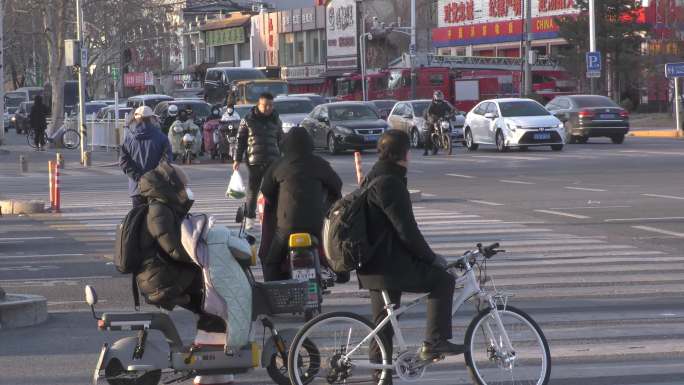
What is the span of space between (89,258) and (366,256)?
8.52m

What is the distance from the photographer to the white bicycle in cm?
772

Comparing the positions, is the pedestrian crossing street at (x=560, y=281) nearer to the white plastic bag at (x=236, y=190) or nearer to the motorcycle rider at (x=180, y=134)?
the white plastic bag at (x=236, y=190)

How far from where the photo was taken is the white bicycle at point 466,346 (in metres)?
7.72

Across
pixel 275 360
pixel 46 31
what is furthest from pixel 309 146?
pixel 46 31

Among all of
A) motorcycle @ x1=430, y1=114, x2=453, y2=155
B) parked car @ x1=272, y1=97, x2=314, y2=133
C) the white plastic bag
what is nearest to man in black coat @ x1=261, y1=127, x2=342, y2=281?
the white plastic bag

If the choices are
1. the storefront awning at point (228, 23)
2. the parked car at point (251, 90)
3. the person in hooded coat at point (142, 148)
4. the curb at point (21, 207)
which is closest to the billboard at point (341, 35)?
the storefront awning at point (228, 23)

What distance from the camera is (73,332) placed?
10.7 metres

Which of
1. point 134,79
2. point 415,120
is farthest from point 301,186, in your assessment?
point 134,79

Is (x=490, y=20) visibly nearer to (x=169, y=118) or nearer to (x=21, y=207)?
(x=169, y=118)

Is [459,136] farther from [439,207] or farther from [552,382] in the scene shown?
[552,382]

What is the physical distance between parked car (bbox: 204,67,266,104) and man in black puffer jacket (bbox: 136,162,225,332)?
4670 centimetres

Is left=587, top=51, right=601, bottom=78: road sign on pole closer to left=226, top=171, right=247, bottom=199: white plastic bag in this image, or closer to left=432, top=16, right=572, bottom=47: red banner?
left=432, top=16, right=572, bottom=47: red banner

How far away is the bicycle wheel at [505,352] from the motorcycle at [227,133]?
27548mm

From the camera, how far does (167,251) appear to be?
792cm
